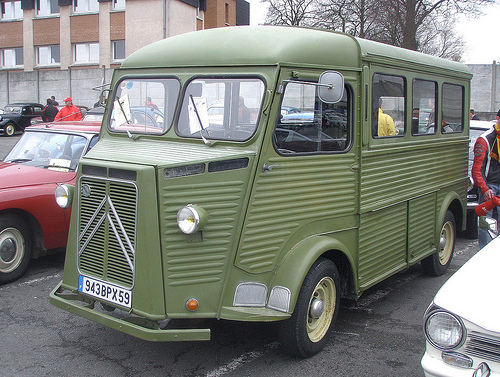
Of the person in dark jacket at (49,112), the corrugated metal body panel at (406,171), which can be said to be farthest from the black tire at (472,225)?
the person in dark jacket at (49,112)

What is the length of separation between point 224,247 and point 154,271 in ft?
1.68

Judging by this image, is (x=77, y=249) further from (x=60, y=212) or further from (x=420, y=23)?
(x=420, y=23)

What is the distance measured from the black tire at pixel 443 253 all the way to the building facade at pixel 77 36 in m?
23.1

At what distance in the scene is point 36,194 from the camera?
619cm

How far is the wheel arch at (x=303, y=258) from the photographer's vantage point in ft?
13.1

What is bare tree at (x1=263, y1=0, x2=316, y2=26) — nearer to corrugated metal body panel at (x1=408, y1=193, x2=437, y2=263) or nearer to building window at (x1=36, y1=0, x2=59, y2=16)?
building window at (x1=36, y1=0, x2=59, y2=16)

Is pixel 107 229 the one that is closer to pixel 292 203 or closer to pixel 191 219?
pixel 191 219

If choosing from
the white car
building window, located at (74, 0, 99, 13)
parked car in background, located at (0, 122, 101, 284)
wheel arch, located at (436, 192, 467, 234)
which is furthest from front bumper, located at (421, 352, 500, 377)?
building window, located at (74, 0, 99, 13)

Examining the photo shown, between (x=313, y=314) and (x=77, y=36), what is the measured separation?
32361 mm

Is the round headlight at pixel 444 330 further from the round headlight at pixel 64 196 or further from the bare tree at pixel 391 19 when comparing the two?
the bare tree at pixel 391 19

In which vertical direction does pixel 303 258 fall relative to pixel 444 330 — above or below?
above

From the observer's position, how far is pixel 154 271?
3.67 metres

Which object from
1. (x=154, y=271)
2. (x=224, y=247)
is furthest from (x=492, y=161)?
(x=154, y=271)

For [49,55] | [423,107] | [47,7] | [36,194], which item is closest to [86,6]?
[47,7]
